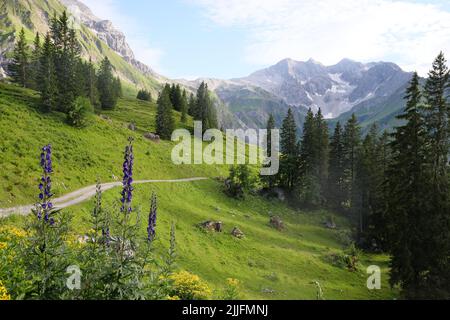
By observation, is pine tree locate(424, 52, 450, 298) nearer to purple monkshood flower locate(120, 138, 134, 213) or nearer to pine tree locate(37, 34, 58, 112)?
purple monkshood flower locate(120, 138, 134, 213)

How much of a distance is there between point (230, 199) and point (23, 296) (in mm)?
50943

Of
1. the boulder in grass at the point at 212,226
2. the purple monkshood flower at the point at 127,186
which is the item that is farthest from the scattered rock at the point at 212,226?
the purple monkshood flower at the point at 127,186

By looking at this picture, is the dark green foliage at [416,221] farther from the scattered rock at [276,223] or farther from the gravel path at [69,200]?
the gravel path at [69,200]

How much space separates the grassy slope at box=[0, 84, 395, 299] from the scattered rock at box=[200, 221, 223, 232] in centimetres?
97

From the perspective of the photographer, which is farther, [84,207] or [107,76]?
[107,76]

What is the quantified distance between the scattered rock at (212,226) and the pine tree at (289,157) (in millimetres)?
28734

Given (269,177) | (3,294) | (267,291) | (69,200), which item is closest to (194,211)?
(69,200)

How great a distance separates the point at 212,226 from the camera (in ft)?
137

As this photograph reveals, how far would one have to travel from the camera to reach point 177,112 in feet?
365

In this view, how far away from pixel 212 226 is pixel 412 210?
22.2 meters

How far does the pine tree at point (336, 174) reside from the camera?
67625 mm

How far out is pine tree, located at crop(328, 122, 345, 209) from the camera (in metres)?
67.6

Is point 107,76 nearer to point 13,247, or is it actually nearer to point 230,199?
point 230,199
